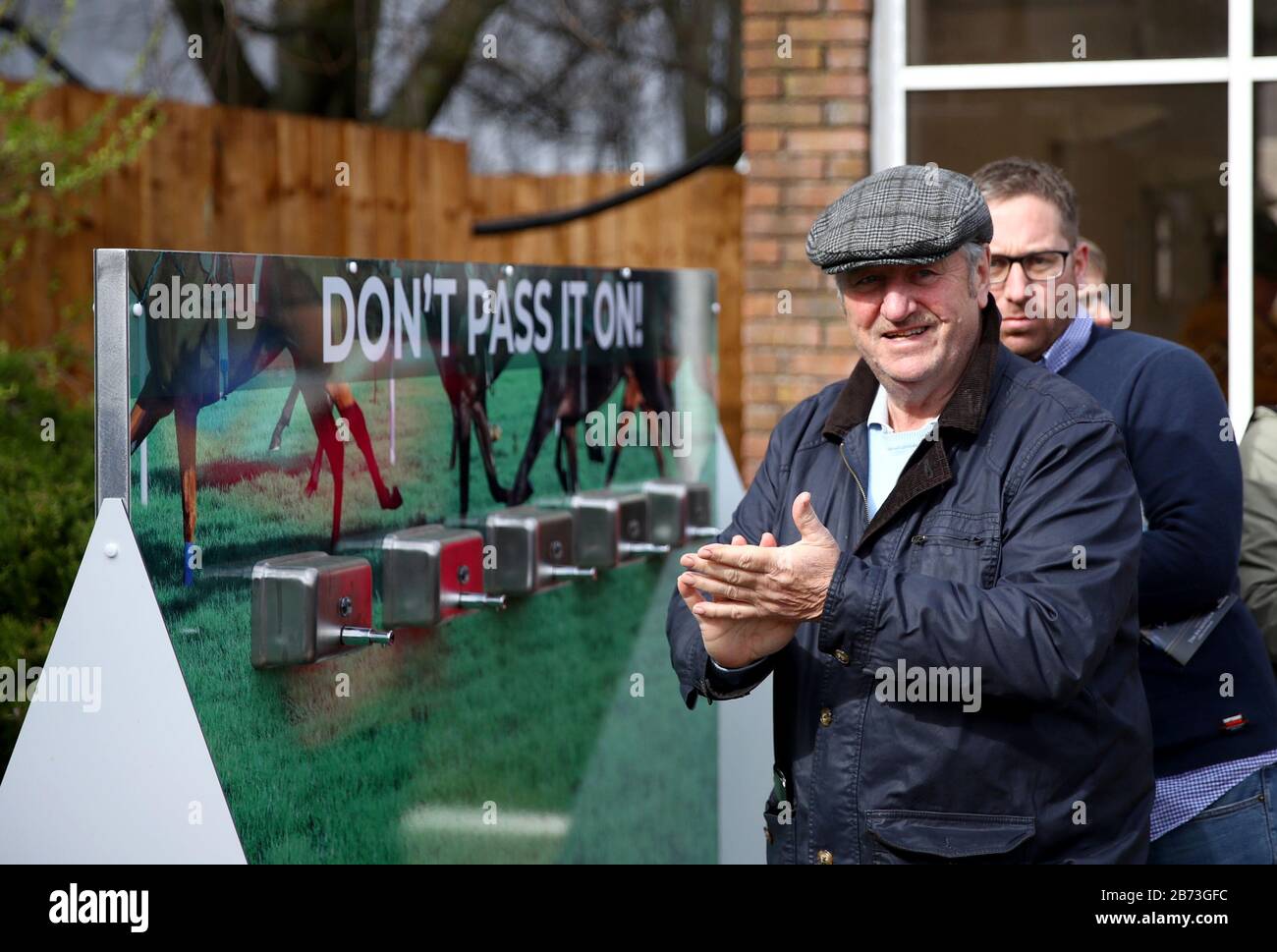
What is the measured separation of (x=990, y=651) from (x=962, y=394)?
427 millimetres

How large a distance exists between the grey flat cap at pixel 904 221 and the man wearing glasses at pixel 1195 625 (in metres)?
0.53

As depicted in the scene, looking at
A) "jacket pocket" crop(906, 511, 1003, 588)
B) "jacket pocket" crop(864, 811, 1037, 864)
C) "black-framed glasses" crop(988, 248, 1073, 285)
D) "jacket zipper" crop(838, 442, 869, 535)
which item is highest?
"black-framed glasses" crop(988, 248, 1073, 285)

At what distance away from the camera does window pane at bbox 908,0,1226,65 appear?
553 centimetres

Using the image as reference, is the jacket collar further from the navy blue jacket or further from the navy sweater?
the navy sweater

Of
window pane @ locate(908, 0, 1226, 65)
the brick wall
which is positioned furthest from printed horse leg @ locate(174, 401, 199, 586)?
window pane @ locate(908, 0, 1226, 65)

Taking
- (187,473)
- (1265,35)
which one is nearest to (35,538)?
(187,473)

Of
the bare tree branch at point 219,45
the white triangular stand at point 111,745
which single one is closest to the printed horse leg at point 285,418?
the white triangular stand at point 111,745

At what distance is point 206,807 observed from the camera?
269 cm

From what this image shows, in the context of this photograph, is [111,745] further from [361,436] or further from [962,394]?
[962,394]

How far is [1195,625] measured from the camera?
279cm

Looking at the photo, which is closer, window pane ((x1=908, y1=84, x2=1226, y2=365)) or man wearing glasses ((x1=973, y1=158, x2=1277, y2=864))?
man wearing glasses ((x1=973, y1=158, x2=1277, y2=864))

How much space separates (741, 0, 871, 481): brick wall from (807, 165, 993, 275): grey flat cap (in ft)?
10.3
